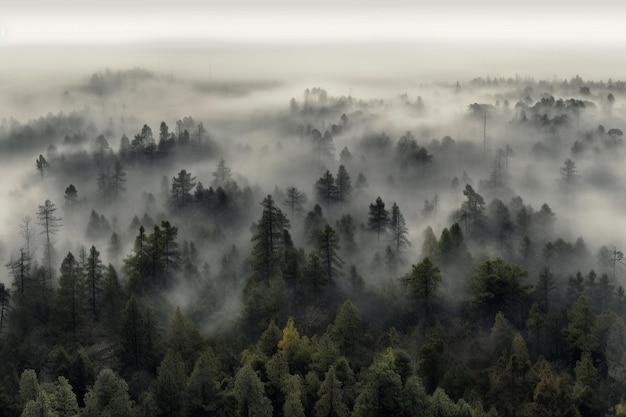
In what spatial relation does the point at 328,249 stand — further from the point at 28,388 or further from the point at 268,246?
the point at 28,388

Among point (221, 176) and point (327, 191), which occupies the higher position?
point (327, 191)

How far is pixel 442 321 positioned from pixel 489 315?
7253mm

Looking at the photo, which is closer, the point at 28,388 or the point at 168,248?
the point at 28,388

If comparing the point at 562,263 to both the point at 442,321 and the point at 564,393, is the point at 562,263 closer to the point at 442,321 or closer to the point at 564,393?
the point at 442,321

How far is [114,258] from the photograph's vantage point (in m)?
129

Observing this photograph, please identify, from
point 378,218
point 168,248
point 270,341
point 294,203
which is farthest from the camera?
point 294,203

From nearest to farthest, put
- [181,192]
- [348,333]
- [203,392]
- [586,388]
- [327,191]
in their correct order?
[203,392], [586,388], [348,333], [327,191], [181,192]

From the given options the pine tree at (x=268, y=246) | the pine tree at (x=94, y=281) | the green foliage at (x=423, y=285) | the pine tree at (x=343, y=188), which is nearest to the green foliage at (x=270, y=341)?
the pine tree at (x=268, y=246)

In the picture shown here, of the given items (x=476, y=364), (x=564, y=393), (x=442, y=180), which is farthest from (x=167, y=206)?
(x=564, y=393)

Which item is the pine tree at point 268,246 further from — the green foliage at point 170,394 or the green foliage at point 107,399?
the green foliage at point 107,399

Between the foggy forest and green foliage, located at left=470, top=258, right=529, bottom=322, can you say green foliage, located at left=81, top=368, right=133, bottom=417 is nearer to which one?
the foggy forest

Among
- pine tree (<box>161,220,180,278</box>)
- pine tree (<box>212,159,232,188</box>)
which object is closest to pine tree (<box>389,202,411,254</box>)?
pine tree (<box>161,220,180,278</box>)

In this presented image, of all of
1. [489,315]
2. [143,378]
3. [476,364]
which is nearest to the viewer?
[143,378]

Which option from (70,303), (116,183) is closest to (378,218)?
(70,303)
